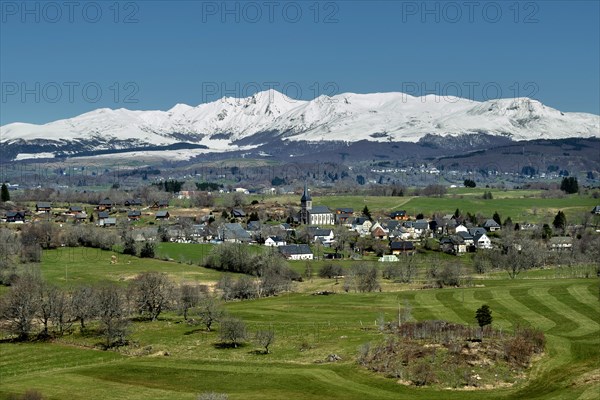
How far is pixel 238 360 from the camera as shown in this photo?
68.8 metres

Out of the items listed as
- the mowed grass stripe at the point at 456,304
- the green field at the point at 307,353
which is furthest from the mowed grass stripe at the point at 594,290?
the mowed grass stripe at the point at 456,304

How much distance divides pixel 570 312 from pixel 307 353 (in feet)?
105

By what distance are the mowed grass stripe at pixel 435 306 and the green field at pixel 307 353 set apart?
0.38 feet

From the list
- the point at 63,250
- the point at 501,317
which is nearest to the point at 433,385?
the point at 501,317

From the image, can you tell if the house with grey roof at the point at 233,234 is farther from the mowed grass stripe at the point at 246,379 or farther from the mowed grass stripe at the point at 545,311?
the mowed grass stripe at the point at 246,379

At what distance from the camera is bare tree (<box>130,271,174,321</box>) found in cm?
9181

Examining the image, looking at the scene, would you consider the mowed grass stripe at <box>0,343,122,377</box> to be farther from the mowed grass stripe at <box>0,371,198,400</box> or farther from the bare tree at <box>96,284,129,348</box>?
the mowed grass stripe at <box>0,371,198,400</box>

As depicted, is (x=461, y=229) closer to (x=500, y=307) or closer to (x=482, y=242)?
(x=482, y=242)

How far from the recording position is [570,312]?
84750 millimetres

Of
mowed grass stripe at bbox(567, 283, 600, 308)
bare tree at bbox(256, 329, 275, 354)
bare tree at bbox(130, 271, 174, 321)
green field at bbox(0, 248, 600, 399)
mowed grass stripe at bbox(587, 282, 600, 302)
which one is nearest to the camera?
green field at bbox(0, 248, 600, 399)

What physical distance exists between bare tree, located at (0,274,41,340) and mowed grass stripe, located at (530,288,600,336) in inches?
2131

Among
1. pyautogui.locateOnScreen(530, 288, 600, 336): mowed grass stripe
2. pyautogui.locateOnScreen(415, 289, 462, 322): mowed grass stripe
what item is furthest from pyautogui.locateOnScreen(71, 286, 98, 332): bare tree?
pyautogui.locateOnScreen(530, 288, 600, 336): mowed grass stripe

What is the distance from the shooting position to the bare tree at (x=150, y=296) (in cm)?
9181

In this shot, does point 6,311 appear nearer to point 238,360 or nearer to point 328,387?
point 238,360
